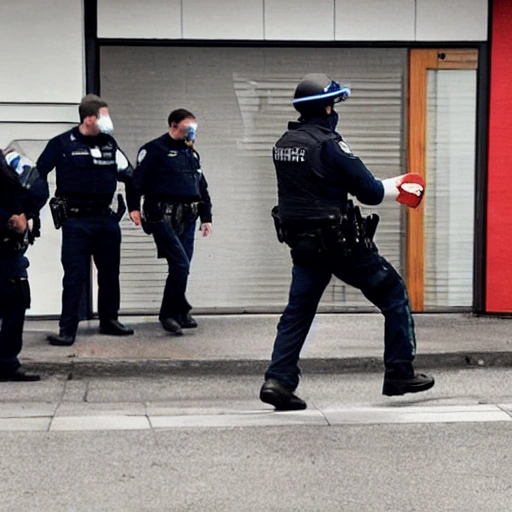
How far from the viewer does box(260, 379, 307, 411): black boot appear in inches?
303

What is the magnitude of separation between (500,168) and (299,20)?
2163 millimetres

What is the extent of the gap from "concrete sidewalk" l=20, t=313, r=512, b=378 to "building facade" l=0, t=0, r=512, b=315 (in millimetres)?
428

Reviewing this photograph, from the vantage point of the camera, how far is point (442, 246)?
38.1 feet

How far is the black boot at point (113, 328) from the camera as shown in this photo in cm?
1031

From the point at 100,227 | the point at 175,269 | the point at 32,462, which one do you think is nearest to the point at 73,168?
the point at 100,227

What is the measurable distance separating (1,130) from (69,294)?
1863 mm

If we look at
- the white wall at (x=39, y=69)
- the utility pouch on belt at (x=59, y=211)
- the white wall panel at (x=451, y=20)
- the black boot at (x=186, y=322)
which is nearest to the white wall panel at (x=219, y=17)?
the white wall at (x=39, y=69)

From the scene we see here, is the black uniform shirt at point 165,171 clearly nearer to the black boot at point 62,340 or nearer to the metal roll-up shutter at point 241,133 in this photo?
the metal roll-up shutter at point 241,133

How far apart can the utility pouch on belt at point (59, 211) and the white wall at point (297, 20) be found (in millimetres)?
1805

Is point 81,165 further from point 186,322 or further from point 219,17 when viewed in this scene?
point 219,17

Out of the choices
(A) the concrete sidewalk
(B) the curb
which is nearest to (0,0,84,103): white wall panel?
(A) the concrete sidewalk

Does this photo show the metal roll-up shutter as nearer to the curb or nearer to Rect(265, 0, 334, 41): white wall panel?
Rect(265, 0, 334, 41): white wall panel

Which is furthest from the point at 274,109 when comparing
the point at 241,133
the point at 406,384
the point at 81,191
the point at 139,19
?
the point at 406,384

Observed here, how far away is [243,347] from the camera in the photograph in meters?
9.86
